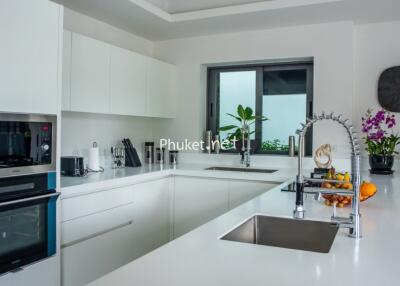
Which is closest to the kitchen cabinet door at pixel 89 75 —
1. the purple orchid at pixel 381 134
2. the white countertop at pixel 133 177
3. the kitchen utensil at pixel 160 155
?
the white countertop at pixel 133 177

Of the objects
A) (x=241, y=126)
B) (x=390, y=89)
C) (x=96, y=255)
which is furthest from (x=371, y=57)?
(x=96, y=255)

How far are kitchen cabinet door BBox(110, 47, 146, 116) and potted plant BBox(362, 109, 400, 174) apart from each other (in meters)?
2.05

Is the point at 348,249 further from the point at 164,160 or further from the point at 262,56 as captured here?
the point at 164,160

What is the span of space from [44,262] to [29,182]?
18.7 inches

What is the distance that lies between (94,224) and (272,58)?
2.29 metres

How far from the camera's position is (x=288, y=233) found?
5.32ft

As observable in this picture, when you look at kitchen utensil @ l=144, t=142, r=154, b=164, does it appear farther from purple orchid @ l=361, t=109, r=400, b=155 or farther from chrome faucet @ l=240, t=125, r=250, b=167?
purple orchid @ l=361, t=109, r=400, b=155

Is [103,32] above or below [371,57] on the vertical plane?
above

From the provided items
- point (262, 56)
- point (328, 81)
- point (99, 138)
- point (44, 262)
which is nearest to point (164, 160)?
point (99, 138)

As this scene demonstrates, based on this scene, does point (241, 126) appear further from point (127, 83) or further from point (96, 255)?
point (96, 255)

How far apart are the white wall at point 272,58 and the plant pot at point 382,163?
0.29m

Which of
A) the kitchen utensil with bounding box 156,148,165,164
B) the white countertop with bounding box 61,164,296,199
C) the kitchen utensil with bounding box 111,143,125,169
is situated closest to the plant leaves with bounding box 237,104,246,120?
the white countertop with bounding box 61,164,296,199

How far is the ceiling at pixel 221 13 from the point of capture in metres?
3.14

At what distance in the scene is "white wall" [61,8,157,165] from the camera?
10.7 ft
